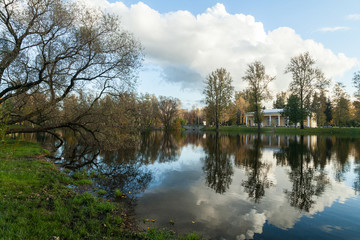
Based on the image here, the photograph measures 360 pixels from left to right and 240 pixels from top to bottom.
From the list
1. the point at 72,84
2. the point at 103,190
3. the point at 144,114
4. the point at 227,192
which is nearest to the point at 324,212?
the point at 227,192

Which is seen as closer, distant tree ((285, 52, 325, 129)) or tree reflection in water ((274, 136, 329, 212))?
tree reflection in water ((274, 136, 329, 212))

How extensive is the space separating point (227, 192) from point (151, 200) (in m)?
3.40

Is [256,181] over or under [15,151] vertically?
under

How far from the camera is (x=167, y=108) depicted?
3071 inches

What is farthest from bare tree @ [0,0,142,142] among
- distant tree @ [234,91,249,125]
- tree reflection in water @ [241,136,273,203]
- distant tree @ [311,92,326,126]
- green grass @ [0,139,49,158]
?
distant tree @ [234,91,249,125]

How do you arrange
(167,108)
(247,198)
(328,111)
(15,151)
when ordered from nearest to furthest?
1. (247,198)
2. (15,151)
3. (328,111)
4. (167,108)

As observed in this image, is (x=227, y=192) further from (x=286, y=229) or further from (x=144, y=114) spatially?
(x=144, y=114)

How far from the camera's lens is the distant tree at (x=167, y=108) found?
7669 centimetres

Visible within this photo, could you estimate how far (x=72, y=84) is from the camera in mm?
16688

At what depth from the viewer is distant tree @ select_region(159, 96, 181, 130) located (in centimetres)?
7669

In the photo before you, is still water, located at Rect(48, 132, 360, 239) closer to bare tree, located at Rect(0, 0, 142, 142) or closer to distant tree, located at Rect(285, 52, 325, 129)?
bare tree, located at Rect(0, 0, 142, 142)

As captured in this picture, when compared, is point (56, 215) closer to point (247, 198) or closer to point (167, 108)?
point (247, 198)

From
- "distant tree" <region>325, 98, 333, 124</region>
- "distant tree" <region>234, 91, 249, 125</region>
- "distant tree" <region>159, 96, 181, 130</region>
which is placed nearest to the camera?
"distant tree" <region>325, 98, 333, 124</region>

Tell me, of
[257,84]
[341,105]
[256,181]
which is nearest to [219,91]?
[257,84]
